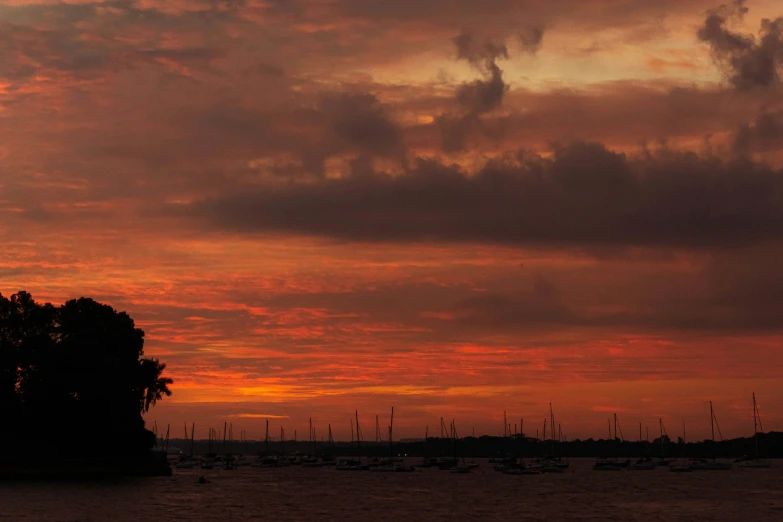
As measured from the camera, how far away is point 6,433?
5802 inches

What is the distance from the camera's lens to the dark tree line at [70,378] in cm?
15000

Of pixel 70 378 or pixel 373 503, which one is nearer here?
pixel 373 503

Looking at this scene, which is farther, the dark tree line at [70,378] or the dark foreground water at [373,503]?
the dark tree line at [70,378]

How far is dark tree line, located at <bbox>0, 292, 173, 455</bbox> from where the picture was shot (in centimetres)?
15000

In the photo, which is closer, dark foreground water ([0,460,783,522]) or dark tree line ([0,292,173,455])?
dark foreground water ([0,460,783,522])

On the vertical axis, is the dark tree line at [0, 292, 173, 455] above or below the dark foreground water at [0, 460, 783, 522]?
above

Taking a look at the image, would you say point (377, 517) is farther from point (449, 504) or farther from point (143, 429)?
point (143, 429)

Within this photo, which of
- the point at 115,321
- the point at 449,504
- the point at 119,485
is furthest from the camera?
the point at 115,321

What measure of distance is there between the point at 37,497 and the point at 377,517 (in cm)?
4014

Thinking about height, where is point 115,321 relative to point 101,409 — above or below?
above

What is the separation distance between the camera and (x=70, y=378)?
150m

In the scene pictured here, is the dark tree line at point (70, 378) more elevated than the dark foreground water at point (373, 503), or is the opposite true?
the dark tree line at point (70, 378)

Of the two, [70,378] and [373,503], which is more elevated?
[70,378]

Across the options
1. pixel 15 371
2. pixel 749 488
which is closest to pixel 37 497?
pixel 15 371
